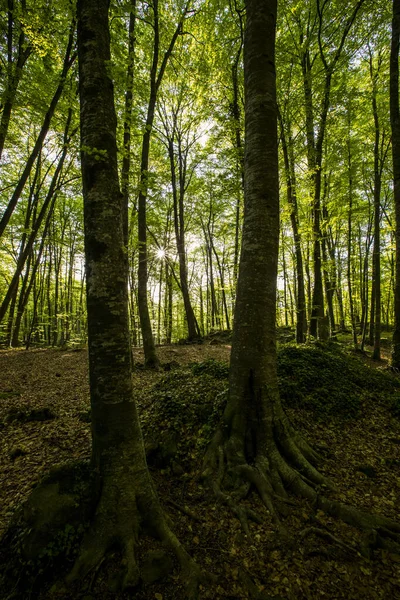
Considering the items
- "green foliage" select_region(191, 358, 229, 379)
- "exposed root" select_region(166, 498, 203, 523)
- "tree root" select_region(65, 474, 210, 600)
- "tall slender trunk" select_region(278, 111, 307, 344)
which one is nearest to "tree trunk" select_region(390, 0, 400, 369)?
"tall slender trunk" select_region(278, 111, 307, 344)

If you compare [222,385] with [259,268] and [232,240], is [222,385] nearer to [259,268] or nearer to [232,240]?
[259,268]

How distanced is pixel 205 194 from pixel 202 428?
64.4 ft

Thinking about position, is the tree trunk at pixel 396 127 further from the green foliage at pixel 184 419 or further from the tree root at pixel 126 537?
the tree root at pixel 126 537

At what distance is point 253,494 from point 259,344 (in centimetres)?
194

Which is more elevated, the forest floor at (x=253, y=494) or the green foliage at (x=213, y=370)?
the green foliage at (x=213, y=370)

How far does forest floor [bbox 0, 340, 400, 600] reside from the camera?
7.95 feet

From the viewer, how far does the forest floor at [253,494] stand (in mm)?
2424

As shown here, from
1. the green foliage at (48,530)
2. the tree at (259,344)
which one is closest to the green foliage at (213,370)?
the tree at (259,344)

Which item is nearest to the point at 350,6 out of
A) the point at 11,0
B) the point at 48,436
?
the point at 11,0

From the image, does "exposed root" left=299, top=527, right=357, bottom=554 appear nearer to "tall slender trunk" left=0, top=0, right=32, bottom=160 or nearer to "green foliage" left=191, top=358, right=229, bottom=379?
"green foliage" left=191, top=358, right=229, bottom=379

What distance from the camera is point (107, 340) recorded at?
262 centimetres

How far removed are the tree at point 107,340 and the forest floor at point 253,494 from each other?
28cm

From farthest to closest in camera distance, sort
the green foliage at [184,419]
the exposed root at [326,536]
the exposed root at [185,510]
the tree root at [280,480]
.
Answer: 1. the green foliage at [184,419]
2. the exposed root at [185,510]
3. the tree root at [280,480]
4. the exposed root at [326,536]

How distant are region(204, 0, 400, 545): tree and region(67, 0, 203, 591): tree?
4.16 ft
